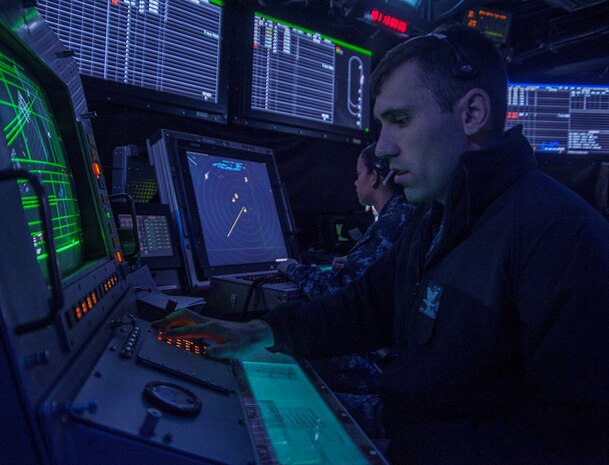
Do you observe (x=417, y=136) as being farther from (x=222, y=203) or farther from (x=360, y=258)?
→ (x=222, y=203)

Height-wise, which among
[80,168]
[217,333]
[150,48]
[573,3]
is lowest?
[217,333]

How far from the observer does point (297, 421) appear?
2.54ft

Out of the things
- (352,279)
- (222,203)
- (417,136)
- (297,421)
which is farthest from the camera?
(222,203)

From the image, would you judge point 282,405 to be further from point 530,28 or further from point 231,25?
point 530,28

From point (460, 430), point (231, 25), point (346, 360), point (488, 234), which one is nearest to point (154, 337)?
point (460, 430)

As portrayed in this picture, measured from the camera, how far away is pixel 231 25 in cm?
278

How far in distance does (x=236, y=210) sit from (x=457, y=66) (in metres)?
1.53

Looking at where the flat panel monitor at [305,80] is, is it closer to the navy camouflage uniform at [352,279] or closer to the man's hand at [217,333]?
the navy camouflage uniform at [352,279]

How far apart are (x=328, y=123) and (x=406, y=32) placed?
2.93 ft

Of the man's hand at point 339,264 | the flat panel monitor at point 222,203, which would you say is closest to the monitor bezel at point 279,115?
the flat panel monitor at point 222,203

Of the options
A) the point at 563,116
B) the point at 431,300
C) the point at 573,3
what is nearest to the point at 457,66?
the point at 431,300

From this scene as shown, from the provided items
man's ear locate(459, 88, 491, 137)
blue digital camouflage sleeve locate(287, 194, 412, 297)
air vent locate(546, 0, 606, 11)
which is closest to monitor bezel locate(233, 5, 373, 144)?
blue digital camouflage sleeve locate(287, 194, 412, 297)

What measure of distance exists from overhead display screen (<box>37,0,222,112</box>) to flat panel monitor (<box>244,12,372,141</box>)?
312 millimetres

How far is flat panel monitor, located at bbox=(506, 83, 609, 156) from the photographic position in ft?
12.3
